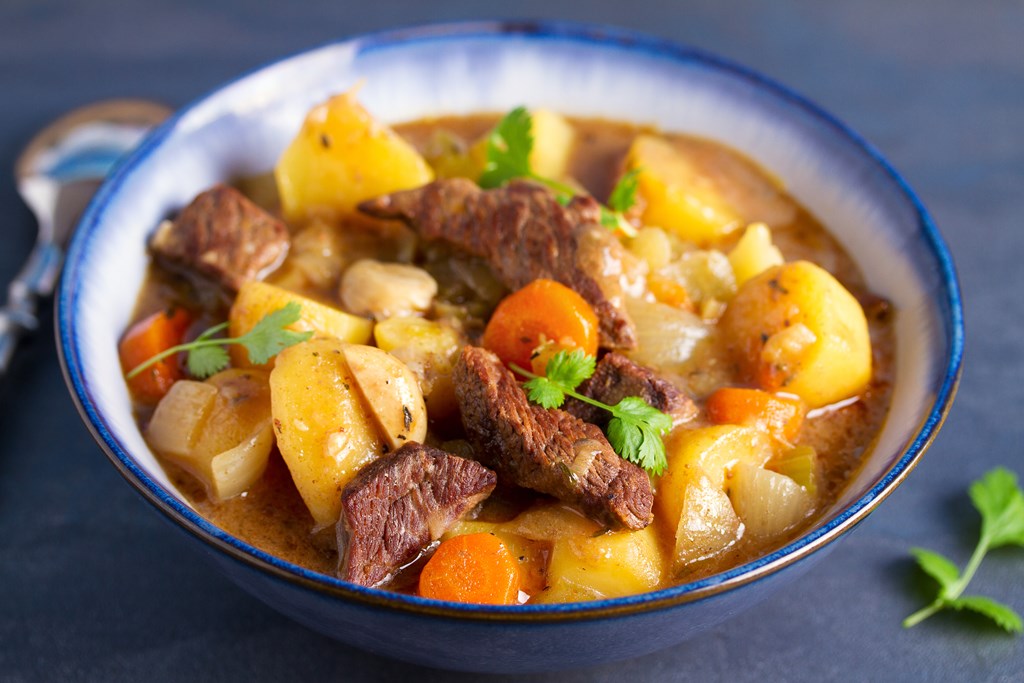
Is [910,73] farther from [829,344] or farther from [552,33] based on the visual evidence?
[829,344]

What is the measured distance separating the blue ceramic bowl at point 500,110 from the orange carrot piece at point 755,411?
0.22m

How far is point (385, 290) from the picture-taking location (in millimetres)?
3027

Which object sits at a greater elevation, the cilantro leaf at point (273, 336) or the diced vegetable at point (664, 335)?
the diced vegetable at point (664, 335)

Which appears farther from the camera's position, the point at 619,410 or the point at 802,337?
the point at 802,337

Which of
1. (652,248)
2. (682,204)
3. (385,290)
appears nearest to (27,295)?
(385,290)

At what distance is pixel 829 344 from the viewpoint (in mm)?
2918

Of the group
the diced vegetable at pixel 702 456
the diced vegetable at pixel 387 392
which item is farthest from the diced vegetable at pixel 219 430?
the diced vegetable at pixel 702 456

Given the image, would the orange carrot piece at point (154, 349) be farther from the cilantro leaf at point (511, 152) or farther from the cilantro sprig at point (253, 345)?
the cilantro leaf at point (511, 152)

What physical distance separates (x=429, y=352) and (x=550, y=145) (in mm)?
1200

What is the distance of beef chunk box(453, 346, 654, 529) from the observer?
2449mm

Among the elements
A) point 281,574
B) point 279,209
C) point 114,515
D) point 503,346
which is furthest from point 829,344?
point 114,515

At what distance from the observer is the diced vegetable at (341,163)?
3.33 m

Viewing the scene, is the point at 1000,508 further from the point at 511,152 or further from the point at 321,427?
the point at 321,427

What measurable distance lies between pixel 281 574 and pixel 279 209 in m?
1.71
